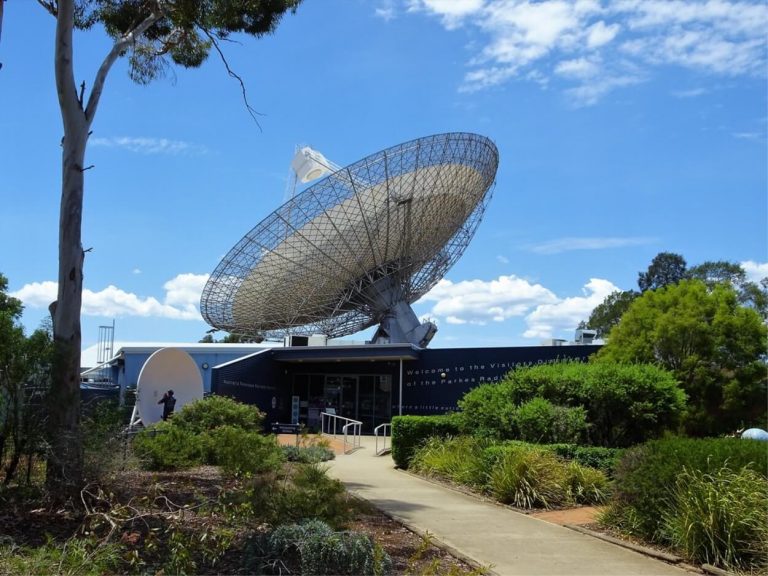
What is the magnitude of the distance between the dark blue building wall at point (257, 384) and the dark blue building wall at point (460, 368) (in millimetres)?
6532

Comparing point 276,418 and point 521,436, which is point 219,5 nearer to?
point 521,436

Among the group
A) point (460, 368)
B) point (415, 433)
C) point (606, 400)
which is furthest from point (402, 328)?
point (606, 400)

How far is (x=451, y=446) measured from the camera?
16453mm

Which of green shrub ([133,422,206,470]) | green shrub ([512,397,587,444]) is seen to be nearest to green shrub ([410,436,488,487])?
green shrub ([512,397,587,444])

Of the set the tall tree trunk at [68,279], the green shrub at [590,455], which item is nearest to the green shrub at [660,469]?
the green shrub at [590,455]

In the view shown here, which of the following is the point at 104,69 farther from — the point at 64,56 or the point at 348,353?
the point at 348,353

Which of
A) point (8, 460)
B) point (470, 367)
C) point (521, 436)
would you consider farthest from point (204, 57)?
point (470, 367)

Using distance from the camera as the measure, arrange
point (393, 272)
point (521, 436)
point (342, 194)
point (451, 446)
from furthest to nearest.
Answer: point (393, 272)
point (342, 194)
point (451, 446)
point (521, 436)

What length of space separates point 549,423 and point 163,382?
1081 centimetres

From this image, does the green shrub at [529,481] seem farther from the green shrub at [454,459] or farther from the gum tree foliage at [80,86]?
the gum tree foliage at [80,86]

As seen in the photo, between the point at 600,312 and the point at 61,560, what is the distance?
78550 millimetres

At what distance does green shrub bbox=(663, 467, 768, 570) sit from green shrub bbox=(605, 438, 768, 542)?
0.24 metres

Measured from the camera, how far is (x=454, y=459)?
Answer: 15.2m

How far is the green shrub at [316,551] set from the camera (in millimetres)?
6312
